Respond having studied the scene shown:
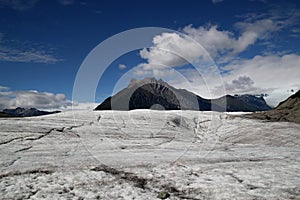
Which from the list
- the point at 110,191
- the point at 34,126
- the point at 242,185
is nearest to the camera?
the point at 110,191

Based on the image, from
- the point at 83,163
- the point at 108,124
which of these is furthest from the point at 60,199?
the point at 108,124

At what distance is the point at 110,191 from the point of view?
23.6 feet

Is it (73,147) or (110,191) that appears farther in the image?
(73,147)

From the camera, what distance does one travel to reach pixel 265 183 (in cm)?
782

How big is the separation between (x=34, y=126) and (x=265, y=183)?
18520mm

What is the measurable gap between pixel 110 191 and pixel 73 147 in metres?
8.34

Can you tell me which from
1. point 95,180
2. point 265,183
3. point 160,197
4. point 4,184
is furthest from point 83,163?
point 265,183

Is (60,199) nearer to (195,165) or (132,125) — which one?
(195,165)

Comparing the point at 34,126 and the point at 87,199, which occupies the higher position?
the point at 34,126

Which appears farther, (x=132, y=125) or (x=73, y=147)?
(x=132, y=125)

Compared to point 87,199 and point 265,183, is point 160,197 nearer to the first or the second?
point 87,199

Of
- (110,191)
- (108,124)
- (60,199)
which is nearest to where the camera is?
(60,199)

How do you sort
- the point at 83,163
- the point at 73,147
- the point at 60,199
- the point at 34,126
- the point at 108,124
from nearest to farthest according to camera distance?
the point at 60,199 → the point at 83,163 → the point at 73,147 → the point at 34,126 → the point at 108,124

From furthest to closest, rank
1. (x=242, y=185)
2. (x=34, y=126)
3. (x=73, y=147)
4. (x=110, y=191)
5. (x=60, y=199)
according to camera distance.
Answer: (x=34, y=126) < (x=73, y=147) < (x=242, y=185) < (x=110, y=191) < (x=60, y=199)
